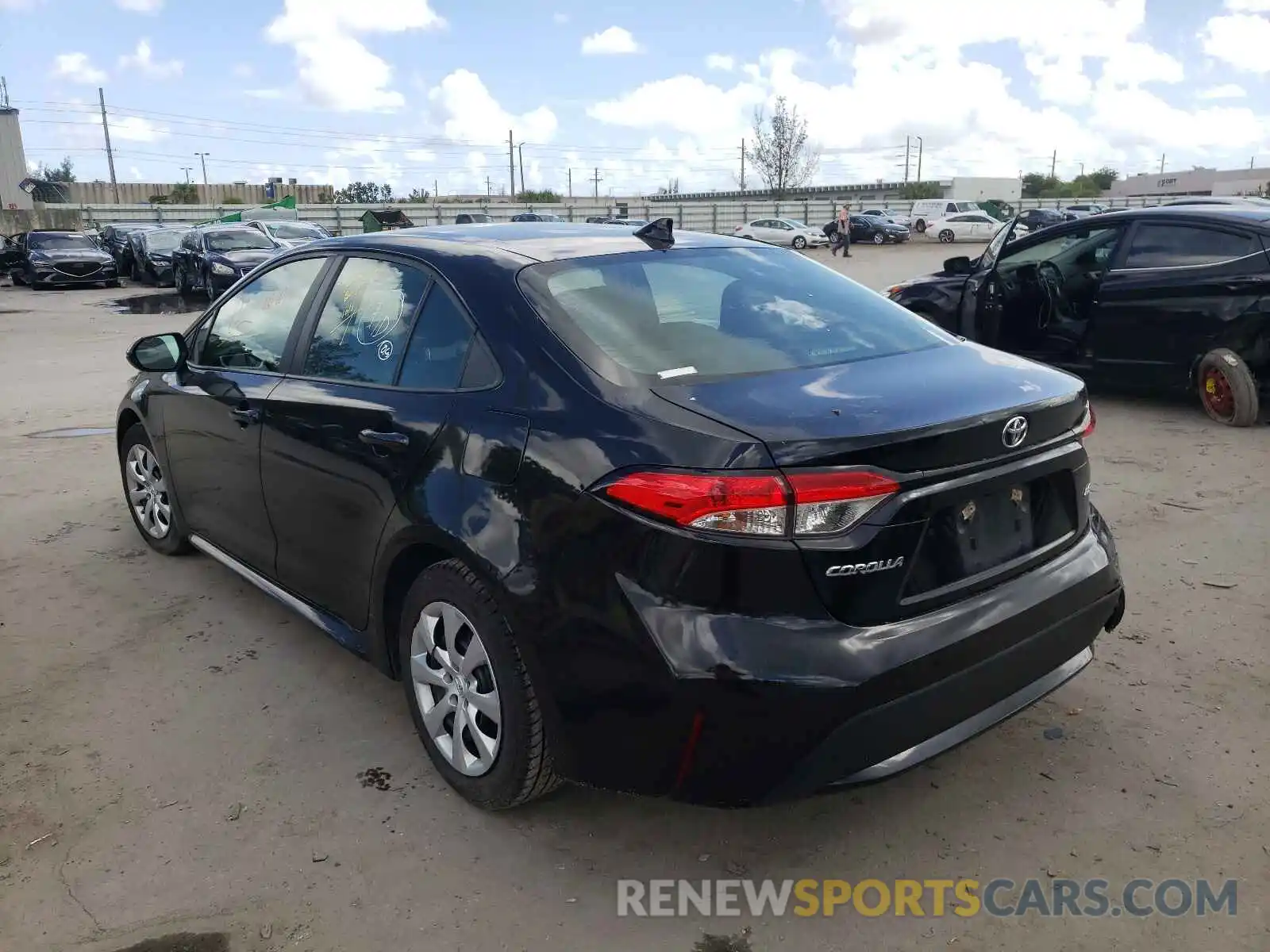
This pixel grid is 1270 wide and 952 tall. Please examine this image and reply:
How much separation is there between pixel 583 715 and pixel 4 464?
20.8 ft

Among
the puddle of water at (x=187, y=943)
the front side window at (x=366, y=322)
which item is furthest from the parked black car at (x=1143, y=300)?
the puddle of water at (x=187, y=943)

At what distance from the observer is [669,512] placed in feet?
7.45

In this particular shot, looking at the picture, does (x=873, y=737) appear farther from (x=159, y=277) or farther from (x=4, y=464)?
(x=159, y=277)

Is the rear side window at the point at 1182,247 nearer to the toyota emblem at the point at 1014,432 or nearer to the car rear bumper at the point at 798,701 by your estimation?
the toyota emblem at the point at 1014,432

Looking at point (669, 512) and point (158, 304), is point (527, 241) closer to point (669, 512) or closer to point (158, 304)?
point (669, 512)

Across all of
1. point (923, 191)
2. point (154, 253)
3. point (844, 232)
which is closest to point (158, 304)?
point (154, 253)

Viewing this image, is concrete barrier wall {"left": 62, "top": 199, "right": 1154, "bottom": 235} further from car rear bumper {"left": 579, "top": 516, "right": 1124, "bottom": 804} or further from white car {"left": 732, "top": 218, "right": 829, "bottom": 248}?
car rear bumper {"left": 579, "top": 516, "right": 1124, "bottom": 804}

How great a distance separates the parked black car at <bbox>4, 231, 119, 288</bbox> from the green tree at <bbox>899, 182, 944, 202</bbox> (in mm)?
63602

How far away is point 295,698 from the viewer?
144 inches

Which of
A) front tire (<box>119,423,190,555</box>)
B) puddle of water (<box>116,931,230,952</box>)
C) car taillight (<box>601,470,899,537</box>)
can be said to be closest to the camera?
car taillight (<box>601,470,899,537</box>)

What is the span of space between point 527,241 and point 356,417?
0.82 metres

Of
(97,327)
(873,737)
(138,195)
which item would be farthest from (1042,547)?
(138,195)

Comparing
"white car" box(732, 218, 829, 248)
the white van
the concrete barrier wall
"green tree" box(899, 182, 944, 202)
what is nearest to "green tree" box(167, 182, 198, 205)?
the concrete barrier wall

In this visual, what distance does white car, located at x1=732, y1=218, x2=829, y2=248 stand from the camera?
40.8 m
